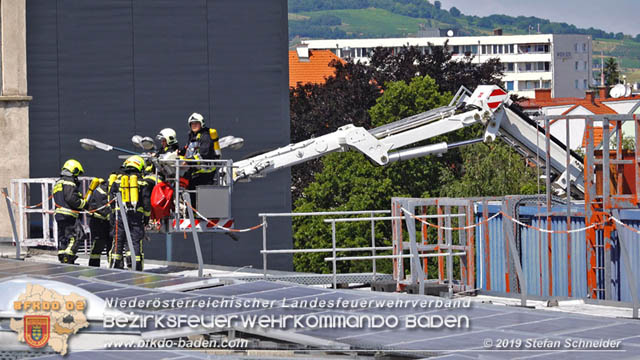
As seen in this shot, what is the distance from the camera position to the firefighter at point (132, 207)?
17.0m

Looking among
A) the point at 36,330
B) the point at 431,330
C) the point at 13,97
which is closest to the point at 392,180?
the point at 13,97

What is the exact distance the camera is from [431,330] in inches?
339

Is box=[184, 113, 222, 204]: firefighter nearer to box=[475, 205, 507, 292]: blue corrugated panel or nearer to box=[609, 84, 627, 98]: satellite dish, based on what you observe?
box=[475, 205, 507, 292]: blue corrugated panel

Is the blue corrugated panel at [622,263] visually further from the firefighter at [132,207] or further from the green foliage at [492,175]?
the green foliage at [492,175]

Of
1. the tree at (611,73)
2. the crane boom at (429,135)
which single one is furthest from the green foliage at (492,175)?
the tree at (611,73)

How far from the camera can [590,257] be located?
14648 mm

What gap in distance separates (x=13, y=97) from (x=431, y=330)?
1850 cm

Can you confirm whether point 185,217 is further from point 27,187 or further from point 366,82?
point 366,82

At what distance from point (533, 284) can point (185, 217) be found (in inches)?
234

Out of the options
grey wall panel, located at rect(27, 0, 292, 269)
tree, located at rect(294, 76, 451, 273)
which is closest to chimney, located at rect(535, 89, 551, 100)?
tree, located at rect(294, 76, 451, 273)

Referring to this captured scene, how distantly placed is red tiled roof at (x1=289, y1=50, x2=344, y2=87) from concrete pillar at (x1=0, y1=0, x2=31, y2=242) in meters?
89.1

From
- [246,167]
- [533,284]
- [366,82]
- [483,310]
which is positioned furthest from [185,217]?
[366,82]

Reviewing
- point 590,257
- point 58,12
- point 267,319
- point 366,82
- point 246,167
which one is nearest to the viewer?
point 267,319

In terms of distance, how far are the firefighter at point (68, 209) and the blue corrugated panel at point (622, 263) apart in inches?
346
